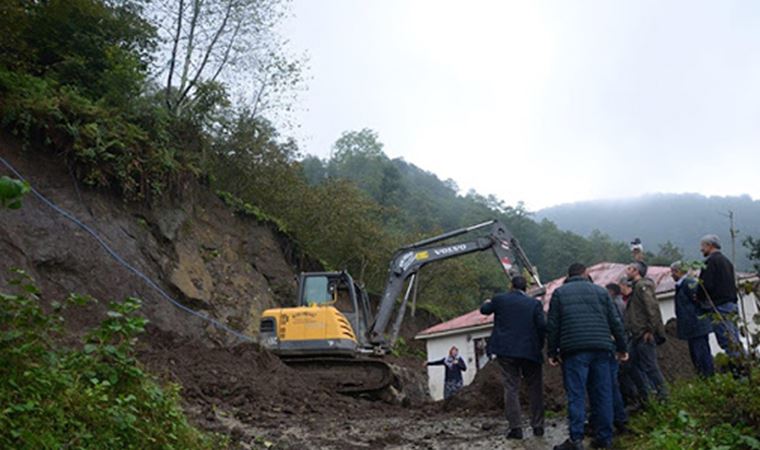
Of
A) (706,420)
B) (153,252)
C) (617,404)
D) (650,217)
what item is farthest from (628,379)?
(650,217)

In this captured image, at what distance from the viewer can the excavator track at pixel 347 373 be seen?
13.5m

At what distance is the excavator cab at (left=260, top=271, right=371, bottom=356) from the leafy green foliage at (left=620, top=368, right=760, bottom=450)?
7771 millimetres

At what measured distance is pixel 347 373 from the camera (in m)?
13.8

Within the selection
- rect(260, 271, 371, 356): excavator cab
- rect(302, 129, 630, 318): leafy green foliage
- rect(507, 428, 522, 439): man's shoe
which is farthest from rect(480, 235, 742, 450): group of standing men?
rect(302, 129, 630, 318): leafy green foliage

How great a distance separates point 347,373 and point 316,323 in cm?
123

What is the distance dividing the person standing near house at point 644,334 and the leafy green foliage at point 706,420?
1.61ft

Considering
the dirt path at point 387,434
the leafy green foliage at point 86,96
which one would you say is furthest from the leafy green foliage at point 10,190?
the leafy green foliage at point 86,96

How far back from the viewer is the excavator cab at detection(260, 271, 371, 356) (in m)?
13.5

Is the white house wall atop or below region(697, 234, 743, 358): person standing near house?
below

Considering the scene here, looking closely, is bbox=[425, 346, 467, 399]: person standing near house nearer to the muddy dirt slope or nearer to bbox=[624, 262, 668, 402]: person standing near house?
the muddy dirt slope

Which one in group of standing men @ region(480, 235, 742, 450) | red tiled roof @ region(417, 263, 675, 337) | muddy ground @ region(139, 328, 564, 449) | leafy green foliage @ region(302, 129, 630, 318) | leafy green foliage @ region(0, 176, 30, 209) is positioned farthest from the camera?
leafy green foliage @ region(302, 129, 630, 318)

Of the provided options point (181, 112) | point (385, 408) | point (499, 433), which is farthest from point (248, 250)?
point (499, 433)

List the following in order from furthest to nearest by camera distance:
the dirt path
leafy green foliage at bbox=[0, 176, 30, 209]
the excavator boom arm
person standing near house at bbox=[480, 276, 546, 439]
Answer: the excavator boom arm < person standing near house at bbox=[480, 276, 546, 439] < the dirt path < leafy green foliage at bbox=[0, 176, 30, 209]

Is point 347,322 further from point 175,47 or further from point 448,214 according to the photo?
point 448,214
